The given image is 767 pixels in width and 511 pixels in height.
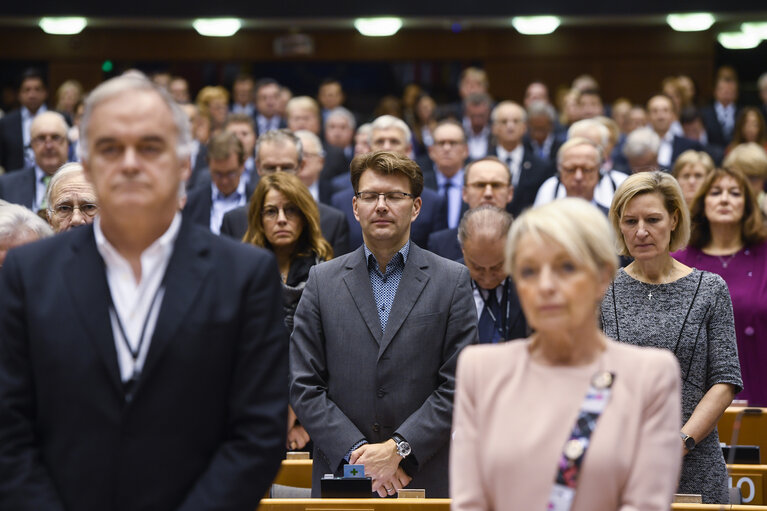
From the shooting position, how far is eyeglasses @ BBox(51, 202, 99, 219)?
424 cm

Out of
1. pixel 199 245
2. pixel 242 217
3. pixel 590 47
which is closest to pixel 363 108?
pixel 590 47

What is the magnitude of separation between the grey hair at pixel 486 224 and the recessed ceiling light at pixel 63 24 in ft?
26.0

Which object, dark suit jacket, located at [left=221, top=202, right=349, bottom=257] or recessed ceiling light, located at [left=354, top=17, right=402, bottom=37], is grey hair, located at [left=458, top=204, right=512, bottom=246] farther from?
recessed ceiling light, located at [left=354, top=17, right=402, bottom=37]

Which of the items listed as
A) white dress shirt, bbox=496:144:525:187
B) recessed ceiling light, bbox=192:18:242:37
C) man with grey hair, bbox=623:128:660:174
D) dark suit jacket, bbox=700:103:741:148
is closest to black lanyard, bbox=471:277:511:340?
man with grey hair, bbox=623:128:660:174

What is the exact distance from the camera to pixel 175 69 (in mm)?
13078

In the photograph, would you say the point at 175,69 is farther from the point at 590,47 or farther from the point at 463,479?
the point at 463,479

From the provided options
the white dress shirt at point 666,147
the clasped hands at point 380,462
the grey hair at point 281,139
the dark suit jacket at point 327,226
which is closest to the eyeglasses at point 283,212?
the dark suit jacket at point 327,226

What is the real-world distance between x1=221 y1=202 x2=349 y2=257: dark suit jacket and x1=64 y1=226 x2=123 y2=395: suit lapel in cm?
301

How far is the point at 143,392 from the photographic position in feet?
7.60

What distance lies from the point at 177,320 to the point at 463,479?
708mm

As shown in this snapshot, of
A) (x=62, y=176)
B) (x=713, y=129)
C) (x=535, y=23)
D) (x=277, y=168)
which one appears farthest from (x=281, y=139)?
(x=535, y=23)

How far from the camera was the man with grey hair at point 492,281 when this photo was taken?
459 cm

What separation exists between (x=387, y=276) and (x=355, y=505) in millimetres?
969

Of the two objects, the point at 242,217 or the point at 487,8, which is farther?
the point at 487,8
